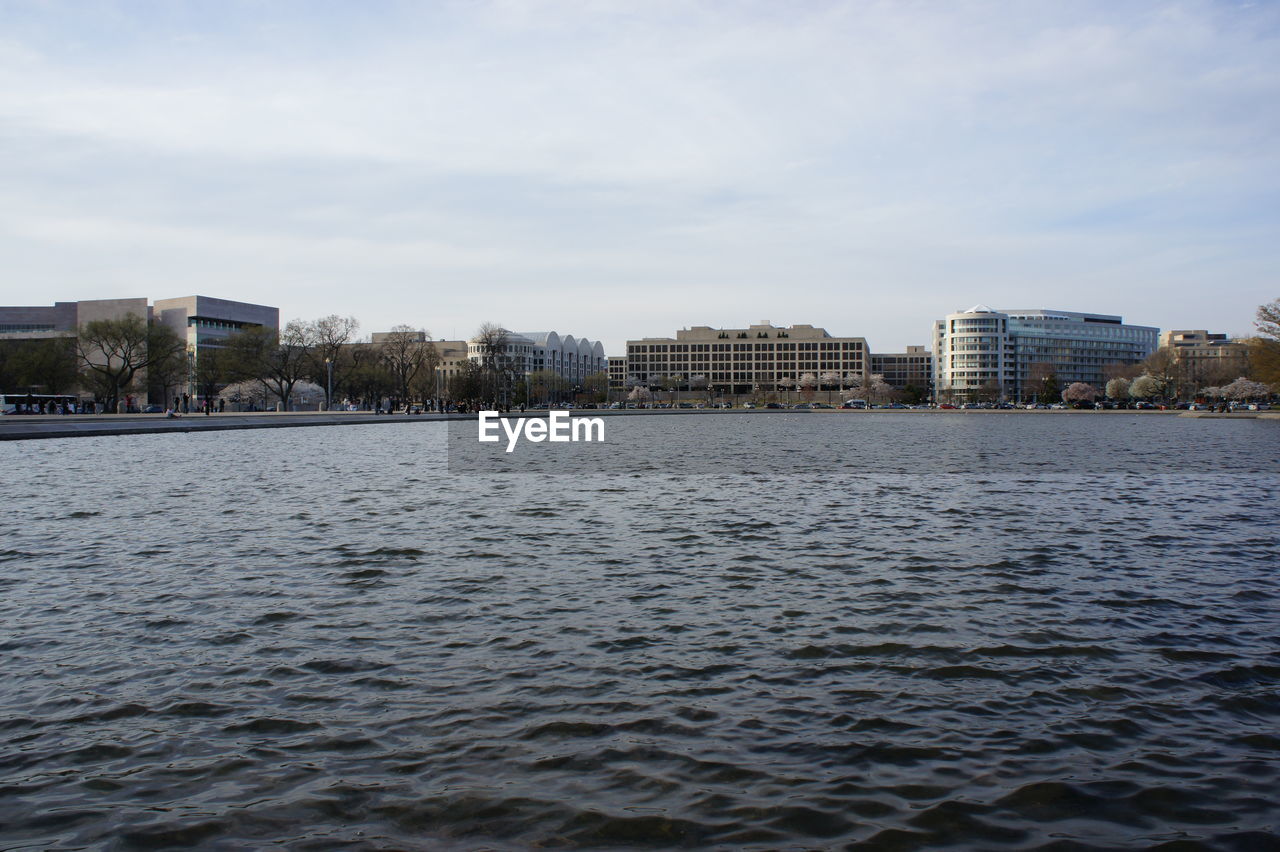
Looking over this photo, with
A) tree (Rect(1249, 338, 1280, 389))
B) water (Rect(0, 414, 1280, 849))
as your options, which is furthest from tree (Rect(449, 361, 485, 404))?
water (Rect(0, 414, 1280, 849))

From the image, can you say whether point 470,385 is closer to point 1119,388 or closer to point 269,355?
point 269,355

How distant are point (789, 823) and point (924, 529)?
13.8m

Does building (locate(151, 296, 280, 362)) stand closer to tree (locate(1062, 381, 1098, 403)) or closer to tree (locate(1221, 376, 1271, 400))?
tree (locate(1221, 376, 1271, 400))

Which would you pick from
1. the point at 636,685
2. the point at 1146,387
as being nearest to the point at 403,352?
the point at 636,685

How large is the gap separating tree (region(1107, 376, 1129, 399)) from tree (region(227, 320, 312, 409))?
504 ft

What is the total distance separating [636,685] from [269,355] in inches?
4303

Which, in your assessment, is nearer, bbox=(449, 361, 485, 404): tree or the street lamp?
the street lamp

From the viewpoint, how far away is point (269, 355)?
10762 centimetres

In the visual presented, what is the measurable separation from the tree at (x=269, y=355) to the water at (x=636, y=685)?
9359 cm

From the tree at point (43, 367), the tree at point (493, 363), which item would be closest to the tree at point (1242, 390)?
the tree at point (493, 363)

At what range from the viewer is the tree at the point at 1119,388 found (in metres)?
180

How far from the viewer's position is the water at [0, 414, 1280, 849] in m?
5.89

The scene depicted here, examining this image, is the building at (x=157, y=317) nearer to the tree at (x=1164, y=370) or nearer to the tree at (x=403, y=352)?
the tree at (x=403, y=352)

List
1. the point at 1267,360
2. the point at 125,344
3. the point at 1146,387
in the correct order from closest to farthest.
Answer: the point at 1267,360 → the point at 125,344 → the point at 1146,387
